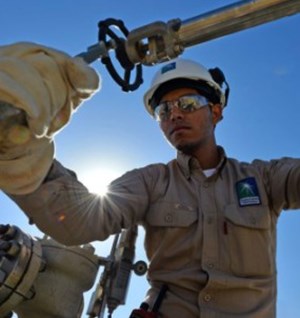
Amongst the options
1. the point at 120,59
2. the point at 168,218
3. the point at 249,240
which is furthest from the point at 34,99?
the point at 249,240

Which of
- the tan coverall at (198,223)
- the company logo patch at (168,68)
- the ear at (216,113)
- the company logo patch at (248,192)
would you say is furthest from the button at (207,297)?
the company logo patch at (168,68)

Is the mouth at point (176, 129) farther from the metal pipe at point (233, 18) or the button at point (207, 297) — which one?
the metal pipe at point (233, 18)

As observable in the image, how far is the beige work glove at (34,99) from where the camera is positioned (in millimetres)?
1604

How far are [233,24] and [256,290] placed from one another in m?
1.29

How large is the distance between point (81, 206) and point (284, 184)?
109cm

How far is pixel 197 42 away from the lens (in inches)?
93.0

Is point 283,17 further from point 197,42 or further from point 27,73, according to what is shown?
point 27,73

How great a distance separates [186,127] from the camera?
11.3 ft

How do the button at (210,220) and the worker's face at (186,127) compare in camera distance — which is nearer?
the button at (210,220)

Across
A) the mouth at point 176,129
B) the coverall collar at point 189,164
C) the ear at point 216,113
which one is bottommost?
the coverall collar at point 189,164

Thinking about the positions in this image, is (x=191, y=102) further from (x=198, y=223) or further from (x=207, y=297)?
(x=207, y=297)

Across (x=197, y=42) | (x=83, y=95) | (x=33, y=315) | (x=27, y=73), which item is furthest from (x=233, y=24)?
(x=33, y=315)

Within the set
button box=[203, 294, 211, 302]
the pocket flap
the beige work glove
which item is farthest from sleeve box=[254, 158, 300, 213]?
the beige work glove

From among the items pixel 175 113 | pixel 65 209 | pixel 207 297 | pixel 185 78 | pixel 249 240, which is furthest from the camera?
pixel 185 78
